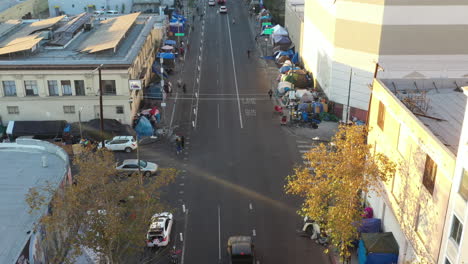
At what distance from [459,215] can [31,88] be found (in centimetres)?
4166

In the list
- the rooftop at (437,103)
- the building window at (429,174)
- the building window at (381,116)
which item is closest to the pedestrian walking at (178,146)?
the building window at (381,116)

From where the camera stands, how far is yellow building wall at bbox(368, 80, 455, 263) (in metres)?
23.4

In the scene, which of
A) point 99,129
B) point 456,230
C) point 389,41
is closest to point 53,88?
point 99,129

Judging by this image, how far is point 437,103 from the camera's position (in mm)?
33000

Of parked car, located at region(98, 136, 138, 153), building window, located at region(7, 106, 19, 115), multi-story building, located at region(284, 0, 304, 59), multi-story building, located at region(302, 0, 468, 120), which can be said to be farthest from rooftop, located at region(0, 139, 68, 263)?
multi-story building, located at region(284, 0, 304, 59)

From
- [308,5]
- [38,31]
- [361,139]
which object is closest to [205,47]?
[308,5]

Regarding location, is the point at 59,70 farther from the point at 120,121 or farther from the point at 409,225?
the point at 409,225

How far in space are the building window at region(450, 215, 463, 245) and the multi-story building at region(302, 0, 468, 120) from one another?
29223mm

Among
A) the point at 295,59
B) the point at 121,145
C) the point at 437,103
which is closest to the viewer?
the point at 437,103

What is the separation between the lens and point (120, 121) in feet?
166

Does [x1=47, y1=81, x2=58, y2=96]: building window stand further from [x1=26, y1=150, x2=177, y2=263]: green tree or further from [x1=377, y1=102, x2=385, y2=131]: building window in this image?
[x1=377, y1=102, x2=385, y2=131]: building window

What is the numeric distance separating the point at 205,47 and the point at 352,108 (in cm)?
4079

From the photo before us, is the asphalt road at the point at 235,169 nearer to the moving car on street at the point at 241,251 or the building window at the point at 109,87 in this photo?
the moving car on street at the point at 241,251

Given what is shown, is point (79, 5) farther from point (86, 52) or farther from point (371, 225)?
point (371, 225)
